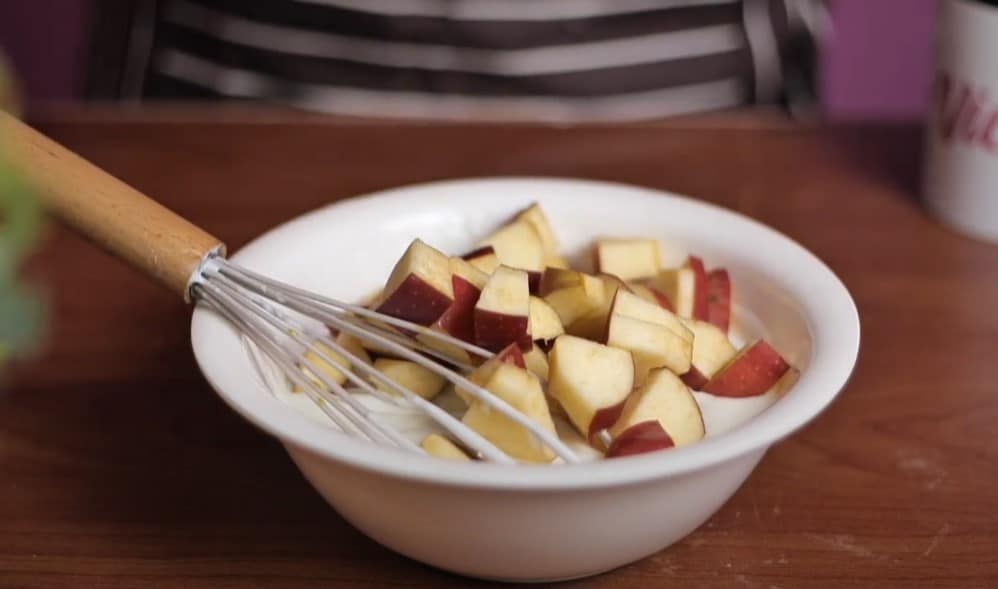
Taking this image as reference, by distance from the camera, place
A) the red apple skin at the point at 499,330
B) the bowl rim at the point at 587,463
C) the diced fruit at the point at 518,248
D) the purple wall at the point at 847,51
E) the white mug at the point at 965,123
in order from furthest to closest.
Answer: the purple wall at the point at 847,51 < the white mug at the point at 965,123 < the diced fruit at the point at 518,248 < the red apple skin at the point at 499,330 < the bowl rim at the point at 587,463

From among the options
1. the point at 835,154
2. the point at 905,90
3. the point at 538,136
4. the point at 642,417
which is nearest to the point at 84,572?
the point at 642,417

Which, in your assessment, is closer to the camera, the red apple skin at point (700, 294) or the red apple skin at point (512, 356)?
the red apple skin at point (512, 356)

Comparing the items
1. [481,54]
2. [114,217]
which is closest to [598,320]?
[114,217]

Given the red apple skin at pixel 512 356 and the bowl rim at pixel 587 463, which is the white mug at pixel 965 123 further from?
the red apple skin at pixel 512 356

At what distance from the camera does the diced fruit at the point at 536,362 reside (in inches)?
23.8

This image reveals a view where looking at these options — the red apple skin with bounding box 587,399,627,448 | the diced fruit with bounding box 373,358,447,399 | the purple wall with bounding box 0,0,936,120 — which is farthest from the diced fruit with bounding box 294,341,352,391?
the purple wall with bounding box 0,0,936,120

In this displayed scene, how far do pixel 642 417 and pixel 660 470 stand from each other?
0.08 m

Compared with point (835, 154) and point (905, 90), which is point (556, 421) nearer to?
point (835, 154)

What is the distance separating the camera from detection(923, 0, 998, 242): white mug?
0.85m

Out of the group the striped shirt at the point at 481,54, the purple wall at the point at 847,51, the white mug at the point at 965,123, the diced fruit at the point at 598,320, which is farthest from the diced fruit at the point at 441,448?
the purple wall at the point at 847,51

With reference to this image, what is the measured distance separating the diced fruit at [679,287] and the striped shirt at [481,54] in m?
0.48

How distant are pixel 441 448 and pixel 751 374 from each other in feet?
0.57

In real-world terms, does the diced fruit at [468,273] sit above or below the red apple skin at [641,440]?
above

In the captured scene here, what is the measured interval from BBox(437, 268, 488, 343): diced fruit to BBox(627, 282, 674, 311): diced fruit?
0.09 m
